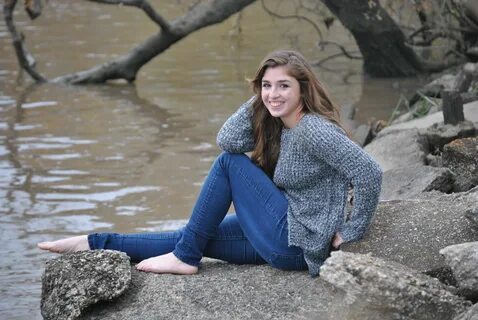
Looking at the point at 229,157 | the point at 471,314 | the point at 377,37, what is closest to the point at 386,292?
the point at 471,314

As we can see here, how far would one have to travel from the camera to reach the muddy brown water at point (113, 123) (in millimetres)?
7082

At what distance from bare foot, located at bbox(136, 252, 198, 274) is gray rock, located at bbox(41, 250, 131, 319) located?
0.19 metres

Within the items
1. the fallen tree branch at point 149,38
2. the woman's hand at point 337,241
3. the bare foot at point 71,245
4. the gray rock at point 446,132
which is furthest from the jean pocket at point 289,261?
the fallen tree branch at point 149,38

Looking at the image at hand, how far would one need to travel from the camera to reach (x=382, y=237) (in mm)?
4285

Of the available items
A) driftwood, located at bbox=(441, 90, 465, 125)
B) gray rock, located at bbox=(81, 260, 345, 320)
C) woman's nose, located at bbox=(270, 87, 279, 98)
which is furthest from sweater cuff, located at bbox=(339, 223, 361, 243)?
driftwood, located at bbox=(441, 90, 465, 125)

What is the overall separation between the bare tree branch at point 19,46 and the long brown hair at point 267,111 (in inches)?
304

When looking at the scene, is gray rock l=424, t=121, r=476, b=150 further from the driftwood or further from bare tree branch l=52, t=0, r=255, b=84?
bare tree branch l=52, t=0, r=255, b=84

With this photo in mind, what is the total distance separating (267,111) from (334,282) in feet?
3.75

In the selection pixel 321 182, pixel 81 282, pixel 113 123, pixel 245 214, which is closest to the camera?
pixel 81 282

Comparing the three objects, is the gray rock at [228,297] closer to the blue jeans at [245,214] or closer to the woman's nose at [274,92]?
the blue jeans at [245,214]

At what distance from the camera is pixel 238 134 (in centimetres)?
444

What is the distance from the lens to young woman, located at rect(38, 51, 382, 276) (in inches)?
166

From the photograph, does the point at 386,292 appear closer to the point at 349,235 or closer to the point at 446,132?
the point at 349,235

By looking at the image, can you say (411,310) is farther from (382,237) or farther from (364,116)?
(364,116)
